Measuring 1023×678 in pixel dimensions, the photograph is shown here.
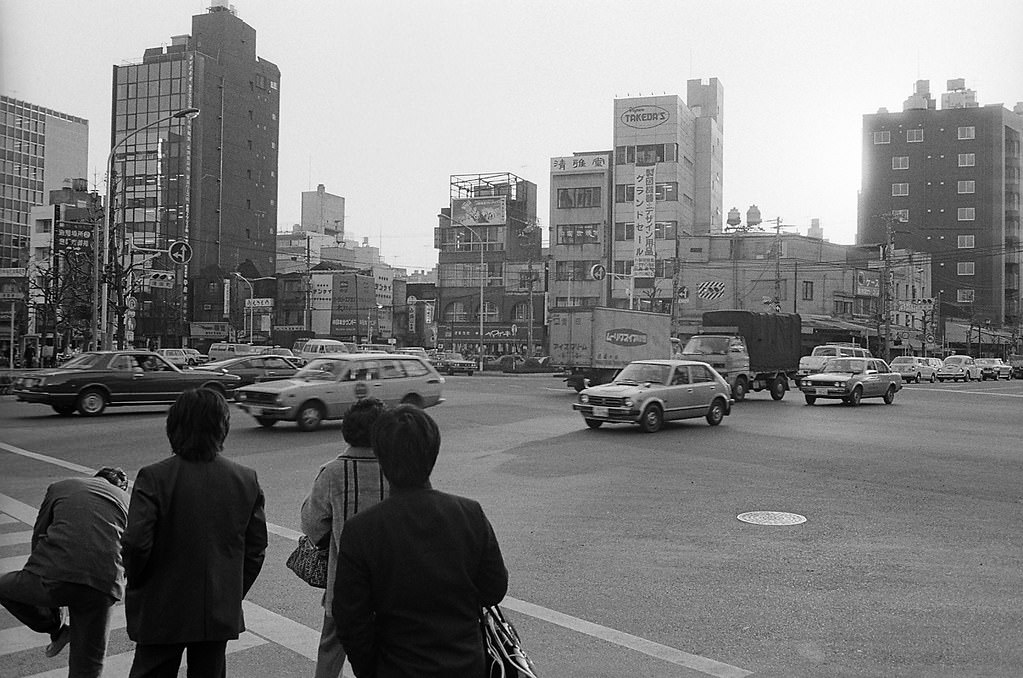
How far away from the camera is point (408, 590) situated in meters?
3.07

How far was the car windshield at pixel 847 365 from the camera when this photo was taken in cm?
3050

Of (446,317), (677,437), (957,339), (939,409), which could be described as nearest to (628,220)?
(446,317)

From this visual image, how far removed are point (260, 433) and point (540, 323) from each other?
65778 mm

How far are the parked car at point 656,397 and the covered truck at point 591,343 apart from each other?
10.5m

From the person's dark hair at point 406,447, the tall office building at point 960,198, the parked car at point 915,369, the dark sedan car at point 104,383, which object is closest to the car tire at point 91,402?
the dark sedan car at point 104,383

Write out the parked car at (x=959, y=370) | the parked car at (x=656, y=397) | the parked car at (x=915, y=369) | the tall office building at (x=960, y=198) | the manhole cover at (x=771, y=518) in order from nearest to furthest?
the manhole cover at (x=771, y=518) → the parked car at (x=656, y=397) → the parked car at (x=915, y=369) → the parked car at (x=959, y=370) → the tall office building at (x=960, y=198)

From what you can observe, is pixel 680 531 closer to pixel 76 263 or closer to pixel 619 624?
pixel 619 624

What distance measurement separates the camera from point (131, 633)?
3865 millimetres

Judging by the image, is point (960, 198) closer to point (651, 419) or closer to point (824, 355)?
point (824, 355)

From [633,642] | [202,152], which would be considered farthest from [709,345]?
[202,152]

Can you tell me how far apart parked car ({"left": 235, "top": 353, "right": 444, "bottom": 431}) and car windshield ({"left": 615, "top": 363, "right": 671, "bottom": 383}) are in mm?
4381

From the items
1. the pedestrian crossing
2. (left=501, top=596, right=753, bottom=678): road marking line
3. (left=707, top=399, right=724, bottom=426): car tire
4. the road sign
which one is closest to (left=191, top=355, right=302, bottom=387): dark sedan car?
the road sign

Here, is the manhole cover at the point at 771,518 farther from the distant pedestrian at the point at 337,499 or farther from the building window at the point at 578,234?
the building window at the point at 578,234

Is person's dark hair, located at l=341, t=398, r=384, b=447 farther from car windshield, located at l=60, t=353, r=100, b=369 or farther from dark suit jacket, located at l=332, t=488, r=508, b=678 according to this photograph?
car windshield, located at l=60, t=353, r=100, b=369
